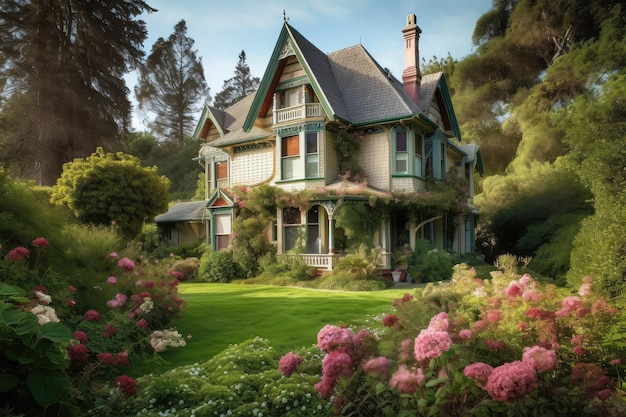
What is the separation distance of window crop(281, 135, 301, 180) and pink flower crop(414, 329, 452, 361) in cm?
1549

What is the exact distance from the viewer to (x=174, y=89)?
53500mm

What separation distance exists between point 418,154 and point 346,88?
15.9ft

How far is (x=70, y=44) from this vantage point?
25.6 metres

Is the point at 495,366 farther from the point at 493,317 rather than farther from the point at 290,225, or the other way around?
the point at 290,225

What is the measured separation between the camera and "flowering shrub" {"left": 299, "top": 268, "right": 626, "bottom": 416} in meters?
2.86

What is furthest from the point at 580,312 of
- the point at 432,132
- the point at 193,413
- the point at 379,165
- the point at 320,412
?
the point at 432,132

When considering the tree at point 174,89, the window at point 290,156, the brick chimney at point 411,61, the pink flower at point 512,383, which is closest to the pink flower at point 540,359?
the pink flower at point 512,383

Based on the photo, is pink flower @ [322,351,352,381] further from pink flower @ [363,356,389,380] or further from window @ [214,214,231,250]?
window @ [214,214,231,250]

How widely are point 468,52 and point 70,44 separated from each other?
31.5m

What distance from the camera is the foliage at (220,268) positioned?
690 inches

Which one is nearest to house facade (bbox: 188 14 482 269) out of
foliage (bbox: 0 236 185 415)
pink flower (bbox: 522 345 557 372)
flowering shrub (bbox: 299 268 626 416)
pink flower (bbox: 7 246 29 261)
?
foliage (bbox: 0 236 185 415)

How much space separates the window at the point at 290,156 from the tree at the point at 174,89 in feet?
126

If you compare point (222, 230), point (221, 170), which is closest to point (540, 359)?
point (222, 230)

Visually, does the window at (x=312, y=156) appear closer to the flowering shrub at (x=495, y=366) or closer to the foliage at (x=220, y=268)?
the foliage at (x=220, y=268)
